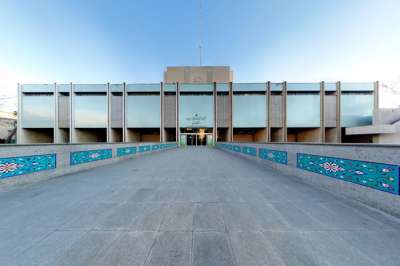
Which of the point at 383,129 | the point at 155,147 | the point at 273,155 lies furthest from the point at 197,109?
the point at 383,129

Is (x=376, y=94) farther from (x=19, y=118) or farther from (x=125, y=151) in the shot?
(x=19, y=118)

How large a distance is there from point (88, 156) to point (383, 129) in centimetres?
3823

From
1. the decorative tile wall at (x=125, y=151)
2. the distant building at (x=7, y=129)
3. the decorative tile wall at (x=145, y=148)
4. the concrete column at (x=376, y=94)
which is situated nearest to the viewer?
the decorative tile wall at (x=125, y=151)

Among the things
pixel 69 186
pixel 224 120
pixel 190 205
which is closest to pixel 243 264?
pixel 190 205

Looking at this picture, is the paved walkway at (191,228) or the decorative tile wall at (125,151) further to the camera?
the decorative tile wall at (125,151)

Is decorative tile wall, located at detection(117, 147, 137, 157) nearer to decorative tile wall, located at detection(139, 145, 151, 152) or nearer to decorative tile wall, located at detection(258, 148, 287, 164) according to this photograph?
decorative tile wall, located at detection(139, 145, 151, 152)

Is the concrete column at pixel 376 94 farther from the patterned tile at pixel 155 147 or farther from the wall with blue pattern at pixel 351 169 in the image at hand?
the patterned tile at pixel 155 147

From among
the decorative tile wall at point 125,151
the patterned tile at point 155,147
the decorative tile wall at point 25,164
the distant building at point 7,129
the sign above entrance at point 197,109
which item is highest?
the sign above entrance at point 197,109

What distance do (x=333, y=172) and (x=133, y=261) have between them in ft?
17.6

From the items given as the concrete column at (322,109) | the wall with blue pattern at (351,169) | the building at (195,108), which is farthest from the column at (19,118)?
the concrete column at (322,109)

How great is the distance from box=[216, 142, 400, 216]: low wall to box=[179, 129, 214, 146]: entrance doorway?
2342 centimetres

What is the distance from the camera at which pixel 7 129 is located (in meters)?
31.7

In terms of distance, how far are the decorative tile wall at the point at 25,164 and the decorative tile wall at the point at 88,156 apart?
2.64 ft

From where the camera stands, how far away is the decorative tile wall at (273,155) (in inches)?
Answer: 258
